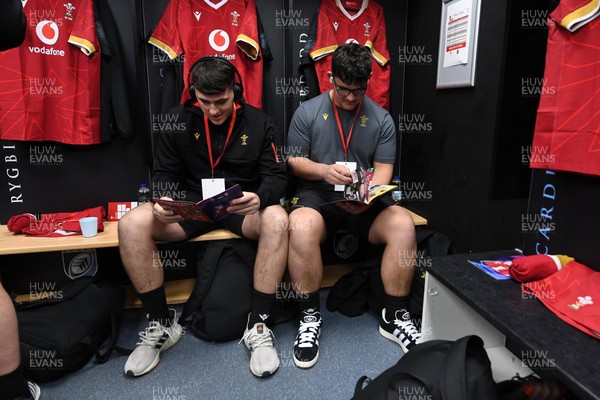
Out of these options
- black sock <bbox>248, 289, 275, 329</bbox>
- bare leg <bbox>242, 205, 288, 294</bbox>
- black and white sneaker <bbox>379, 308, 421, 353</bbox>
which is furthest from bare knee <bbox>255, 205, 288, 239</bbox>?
black and white sneaker <bbox>379, 308, 421, 353</bbox>

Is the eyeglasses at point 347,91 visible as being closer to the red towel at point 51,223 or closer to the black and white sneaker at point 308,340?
the black and white sneaker at point 308,340

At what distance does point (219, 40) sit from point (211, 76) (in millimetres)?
711

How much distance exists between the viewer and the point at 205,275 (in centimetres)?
177

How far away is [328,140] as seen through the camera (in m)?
1.95

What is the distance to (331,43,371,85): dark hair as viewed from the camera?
1.66 metres

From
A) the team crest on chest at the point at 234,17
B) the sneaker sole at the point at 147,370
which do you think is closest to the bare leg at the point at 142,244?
the sneaker sole at the point at 147,370

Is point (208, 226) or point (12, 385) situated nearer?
point (12, 385)

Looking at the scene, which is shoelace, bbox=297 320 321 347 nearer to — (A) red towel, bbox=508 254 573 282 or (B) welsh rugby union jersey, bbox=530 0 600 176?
(A) red towel, bbox=508 254 573 282

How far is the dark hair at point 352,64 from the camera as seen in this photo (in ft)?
5.46

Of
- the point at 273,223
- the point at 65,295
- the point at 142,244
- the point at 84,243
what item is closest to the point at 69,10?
the point at 84,243

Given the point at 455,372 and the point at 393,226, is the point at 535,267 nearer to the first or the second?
the point at 455,372

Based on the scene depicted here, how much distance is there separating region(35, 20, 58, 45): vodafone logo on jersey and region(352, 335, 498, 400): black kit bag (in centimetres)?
212

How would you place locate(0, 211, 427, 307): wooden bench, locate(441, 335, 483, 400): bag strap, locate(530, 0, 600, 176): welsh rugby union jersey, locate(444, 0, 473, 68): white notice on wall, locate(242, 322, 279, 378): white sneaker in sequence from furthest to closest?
locate(444, 0, 473, 68): white notice on wall, locate(0, 211, 427, 307): wooden bench, locate(242, 322, 279, 378): white sneaker, locate(530, 0, 600, 176): welsh rugby union jersey, locate(441, 335, 483, 400): bag strap

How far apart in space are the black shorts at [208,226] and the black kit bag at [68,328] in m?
0.47
